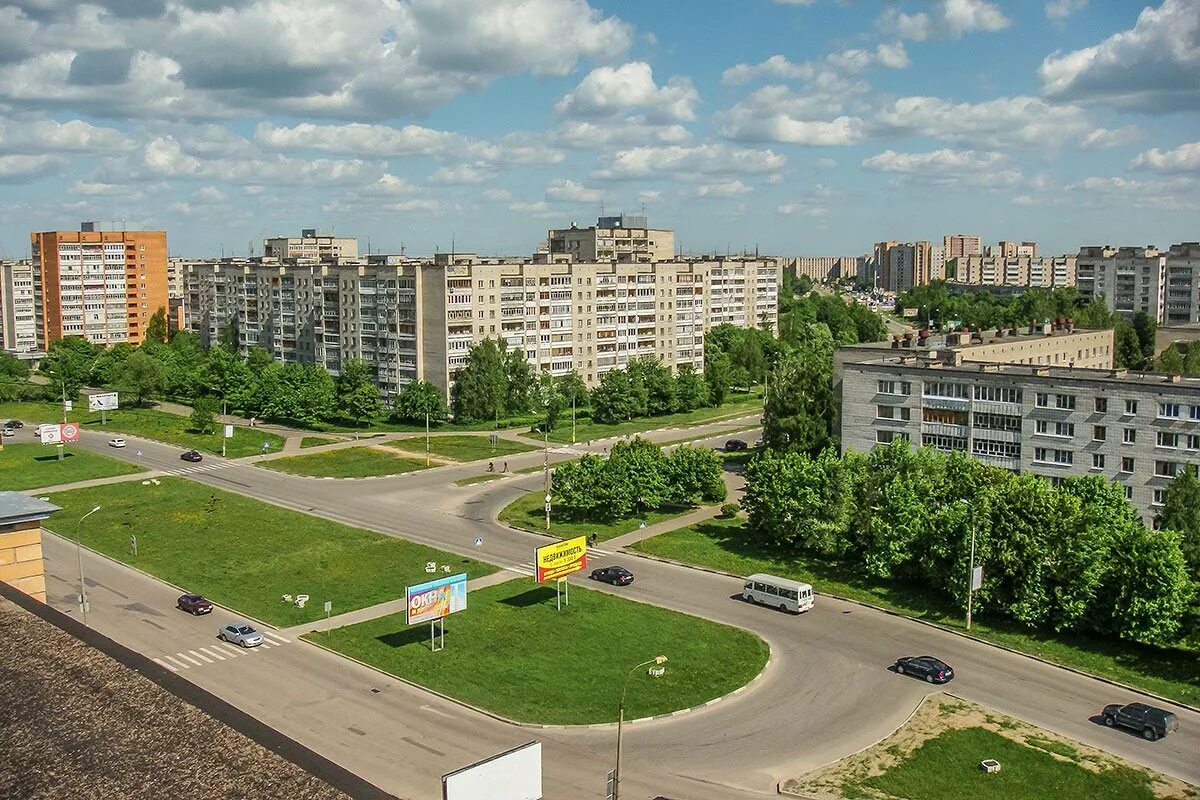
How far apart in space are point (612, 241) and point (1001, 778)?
5674 inches

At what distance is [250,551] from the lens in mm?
65938

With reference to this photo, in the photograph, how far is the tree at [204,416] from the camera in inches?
4306

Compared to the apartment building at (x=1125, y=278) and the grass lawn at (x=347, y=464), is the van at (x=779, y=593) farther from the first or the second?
the apartment building at (x=1125, y=278)

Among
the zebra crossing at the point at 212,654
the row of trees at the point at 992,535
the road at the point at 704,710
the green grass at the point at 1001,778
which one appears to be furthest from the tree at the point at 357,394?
the green grass at the point at 1001,778

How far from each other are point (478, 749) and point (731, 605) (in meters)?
20.2

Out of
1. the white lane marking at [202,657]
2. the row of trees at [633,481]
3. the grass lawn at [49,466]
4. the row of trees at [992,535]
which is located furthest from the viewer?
the grass lawn at [49,466]

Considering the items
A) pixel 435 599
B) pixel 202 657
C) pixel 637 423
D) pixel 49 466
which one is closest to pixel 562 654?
pixel 435 599

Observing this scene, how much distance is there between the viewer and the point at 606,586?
5812 centimetres

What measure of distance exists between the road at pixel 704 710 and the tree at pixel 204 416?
51.1 meters

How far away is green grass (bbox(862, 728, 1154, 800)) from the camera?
3472 cm

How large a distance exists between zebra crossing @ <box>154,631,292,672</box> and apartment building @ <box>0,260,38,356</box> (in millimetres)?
154219

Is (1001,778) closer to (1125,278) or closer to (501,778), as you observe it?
(501,778)

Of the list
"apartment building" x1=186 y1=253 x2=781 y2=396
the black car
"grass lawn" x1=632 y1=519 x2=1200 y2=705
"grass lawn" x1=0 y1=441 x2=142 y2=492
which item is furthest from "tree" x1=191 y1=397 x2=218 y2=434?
the black car

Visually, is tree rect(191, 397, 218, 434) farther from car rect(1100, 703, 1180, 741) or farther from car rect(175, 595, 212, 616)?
car rect(1100, 703, 1180, 741)
